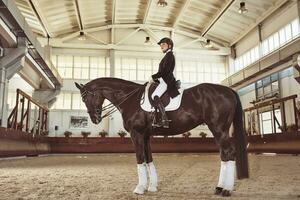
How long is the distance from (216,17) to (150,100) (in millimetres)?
18950

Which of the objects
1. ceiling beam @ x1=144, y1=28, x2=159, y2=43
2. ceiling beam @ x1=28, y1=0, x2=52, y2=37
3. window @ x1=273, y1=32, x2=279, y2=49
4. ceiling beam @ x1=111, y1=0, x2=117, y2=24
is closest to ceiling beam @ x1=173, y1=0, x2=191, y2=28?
ceiling beam @ x1=144, y1=28, x2=159, y2=43

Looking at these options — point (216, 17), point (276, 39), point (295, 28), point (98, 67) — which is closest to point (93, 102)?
point (295, 28)

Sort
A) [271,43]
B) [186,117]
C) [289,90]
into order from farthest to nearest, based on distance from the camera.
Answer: [271,43] < [289,90] < [186,117]

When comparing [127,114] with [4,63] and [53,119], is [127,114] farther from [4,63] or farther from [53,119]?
[53,119]

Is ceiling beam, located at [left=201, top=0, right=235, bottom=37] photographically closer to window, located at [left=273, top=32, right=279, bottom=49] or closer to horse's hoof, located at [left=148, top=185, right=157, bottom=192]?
window, located at [left=273, top=32, right=279, bottom=49]

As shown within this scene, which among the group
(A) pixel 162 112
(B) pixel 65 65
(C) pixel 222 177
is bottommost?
(C) pixel 222 177

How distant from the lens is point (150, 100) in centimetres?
365

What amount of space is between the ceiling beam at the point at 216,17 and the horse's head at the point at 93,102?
16.6m

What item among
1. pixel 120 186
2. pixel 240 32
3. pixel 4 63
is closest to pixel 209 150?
pixel 240 32

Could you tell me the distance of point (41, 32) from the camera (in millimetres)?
22875

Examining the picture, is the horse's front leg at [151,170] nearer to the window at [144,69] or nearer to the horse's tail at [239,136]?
the horse's tail at [239,136]

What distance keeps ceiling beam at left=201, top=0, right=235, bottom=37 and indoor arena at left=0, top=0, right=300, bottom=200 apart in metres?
0.07

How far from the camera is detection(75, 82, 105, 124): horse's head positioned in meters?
3.91

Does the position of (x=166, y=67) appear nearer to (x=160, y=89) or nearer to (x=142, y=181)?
(x=160, y=89)
